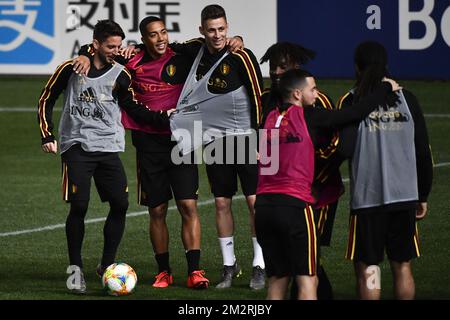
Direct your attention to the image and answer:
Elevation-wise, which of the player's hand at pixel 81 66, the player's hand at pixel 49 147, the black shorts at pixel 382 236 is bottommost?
the black shorts at pixel 382 236

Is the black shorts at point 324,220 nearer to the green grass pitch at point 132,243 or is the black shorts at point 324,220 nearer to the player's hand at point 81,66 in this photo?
the green grass pitch at point 132,243

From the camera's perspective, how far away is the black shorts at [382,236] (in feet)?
26.0

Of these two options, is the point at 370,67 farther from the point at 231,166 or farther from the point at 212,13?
the point at 231,166

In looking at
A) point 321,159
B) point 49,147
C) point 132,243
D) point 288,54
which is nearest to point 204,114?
point 49,147

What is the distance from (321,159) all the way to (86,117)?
248 centimetres

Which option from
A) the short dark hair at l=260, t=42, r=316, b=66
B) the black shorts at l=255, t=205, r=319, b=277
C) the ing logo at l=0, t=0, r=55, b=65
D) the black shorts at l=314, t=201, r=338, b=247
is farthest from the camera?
the ing logo at l=0, t=0, r=55, b=65

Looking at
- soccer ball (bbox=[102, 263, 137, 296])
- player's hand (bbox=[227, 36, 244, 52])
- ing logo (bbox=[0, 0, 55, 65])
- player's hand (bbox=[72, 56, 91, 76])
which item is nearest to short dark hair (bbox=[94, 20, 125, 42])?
player's hand (bbox=[72, 56, 91, 76])

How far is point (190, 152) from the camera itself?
9891 mm

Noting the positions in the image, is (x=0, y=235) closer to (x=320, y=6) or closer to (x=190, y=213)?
(x=190, y=213)

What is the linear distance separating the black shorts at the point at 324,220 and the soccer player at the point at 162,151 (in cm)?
162

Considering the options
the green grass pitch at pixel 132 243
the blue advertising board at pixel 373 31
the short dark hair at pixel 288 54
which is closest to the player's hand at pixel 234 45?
the short dark hair at pixel 288 54

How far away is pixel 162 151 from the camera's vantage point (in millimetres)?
9945

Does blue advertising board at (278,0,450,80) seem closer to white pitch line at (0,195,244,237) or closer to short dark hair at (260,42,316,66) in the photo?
white pitch line at (0,195,244,237)

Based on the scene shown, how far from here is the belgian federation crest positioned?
9.95m
